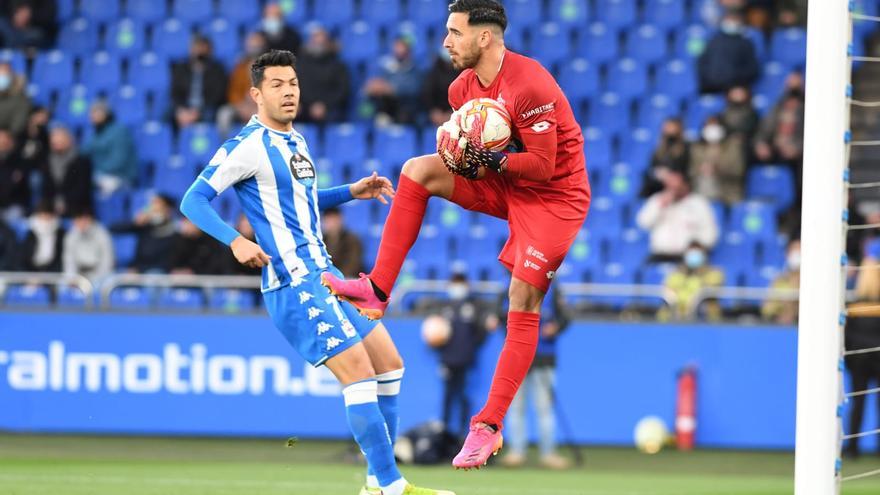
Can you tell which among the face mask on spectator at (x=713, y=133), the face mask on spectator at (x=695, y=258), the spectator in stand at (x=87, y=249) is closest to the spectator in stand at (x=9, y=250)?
the spectator in stand at (x=87, y=249)

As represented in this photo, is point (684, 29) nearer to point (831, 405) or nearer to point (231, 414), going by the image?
point (231, 414)

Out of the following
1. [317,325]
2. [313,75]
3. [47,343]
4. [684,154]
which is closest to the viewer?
[317,325]

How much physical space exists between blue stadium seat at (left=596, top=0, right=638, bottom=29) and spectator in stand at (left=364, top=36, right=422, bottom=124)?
259 centimetres

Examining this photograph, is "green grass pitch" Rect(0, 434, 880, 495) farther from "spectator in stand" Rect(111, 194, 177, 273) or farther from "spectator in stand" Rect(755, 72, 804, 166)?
"spectator in stand" Rect(755, 72, 804, 166)

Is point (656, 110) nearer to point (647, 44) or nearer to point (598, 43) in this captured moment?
point (647, 44)

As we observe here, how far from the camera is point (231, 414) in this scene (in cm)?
1469

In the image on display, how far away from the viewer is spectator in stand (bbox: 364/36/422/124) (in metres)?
17.1

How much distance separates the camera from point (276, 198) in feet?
25.3

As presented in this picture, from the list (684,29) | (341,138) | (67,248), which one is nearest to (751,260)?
(684,29)

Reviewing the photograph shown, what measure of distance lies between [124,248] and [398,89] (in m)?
3.62

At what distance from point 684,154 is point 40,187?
704 cm

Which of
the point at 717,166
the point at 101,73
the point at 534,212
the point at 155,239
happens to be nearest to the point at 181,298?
the point at 155,239

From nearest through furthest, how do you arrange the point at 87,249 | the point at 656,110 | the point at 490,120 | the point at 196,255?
the point at 490,120 → the point at 196,255 → the point at 87,249 → the point at 656,110

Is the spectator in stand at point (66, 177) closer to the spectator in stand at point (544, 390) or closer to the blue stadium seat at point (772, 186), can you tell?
the spectator in stand at point (544, 390)
